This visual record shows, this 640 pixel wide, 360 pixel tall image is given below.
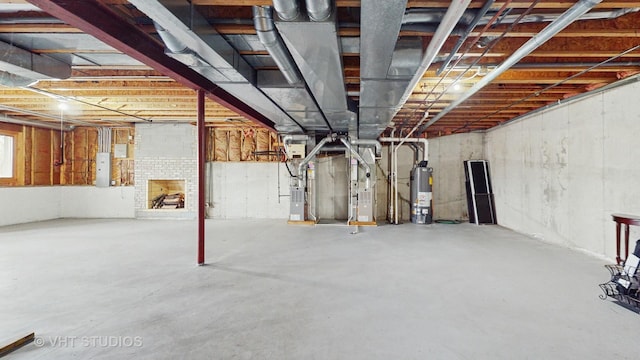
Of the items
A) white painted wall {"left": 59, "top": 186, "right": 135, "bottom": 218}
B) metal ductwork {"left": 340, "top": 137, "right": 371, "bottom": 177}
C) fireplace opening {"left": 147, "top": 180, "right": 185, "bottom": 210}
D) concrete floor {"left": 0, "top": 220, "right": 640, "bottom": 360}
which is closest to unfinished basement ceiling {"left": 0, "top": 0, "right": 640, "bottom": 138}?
metal ductwork {"left": 340, "top": 137, "right": 371, "bottom": 177}

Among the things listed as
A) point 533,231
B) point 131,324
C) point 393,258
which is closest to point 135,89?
point 131,324

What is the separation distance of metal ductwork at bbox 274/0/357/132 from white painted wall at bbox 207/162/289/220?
460 cm

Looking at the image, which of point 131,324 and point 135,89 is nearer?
point 131,324

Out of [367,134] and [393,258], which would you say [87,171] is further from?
[393,258]

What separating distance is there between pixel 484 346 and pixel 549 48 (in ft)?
10.0

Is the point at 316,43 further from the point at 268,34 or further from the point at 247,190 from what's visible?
the point at 247,190

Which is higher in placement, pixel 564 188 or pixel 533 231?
pixel 564 188

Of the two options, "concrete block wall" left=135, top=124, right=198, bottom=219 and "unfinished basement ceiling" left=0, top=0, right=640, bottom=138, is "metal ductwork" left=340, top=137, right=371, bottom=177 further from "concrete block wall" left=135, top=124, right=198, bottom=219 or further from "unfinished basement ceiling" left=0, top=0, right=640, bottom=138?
"concrete block wall" left=135, top=124, right=198, bottom=219

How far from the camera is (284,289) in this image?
271 cm

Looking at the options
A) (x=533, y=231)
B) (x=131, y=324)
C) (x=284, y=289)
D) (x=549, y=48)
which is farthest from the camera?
(x=533, y=231)

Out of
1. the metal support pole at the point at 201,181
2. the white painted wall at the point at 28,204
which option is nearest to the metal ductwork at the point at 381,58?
the metal support pole at the point at 201,181

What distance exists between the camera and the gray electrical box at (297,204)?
22.4ft

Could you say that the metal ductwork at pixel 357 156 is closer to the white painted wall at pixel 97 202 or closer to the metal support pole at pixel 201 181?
the metal support pole at pixel 201 181

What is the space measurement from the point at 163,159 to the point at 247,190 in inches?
97.4
